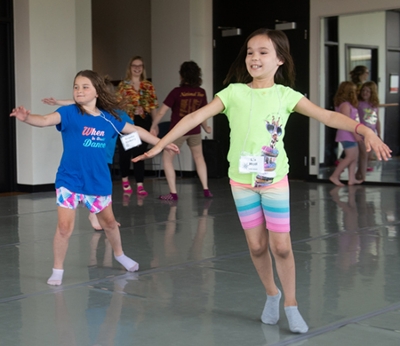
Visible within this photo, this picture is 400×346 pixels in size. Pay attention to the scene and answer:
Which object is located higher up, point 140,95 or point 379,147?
point 140,95

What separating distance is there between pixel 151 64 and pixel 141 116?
12.7ft

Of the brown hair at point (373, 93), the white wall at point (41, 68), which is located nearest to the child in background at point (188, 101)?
the white wall at point (41, 68)

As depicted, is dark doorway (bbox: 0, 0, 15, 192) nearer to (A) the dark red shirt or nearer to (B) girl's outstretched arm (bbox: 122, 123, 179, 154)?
(A) the dark red shirt

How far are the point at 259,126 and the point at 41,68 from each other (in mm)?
7170

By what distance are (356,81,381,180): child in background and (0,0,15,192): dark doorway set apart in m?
5.36

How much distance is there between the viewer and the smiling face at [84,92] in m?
4.78

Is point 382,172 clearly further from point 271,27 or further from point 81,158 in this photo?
point 81,158

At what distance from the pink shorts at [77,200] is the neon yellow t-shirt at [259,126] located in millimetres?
1405

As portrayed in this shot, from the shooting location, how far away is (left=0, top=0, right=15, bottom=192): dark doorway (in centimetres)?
1027

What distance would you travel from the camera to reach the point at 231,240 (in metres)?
6.28

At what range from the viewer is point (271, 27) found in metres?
12.1

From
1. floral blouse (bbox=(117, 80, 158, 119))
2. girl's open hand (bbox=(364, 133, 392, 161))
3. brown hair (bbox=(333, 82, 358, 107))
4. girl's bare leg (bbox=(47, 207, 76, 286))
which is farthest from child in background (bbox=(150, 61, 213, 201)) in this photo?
girl's open hand (bbox=(364, 133, 392, 161))

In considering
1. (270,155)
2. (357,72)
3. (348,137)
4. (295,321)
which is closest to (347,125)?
(270,155)

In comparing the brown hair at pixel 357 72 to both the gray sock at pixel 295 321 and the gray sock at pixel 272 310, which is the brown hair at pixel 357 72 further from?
the gray sock at pixel 295 321
